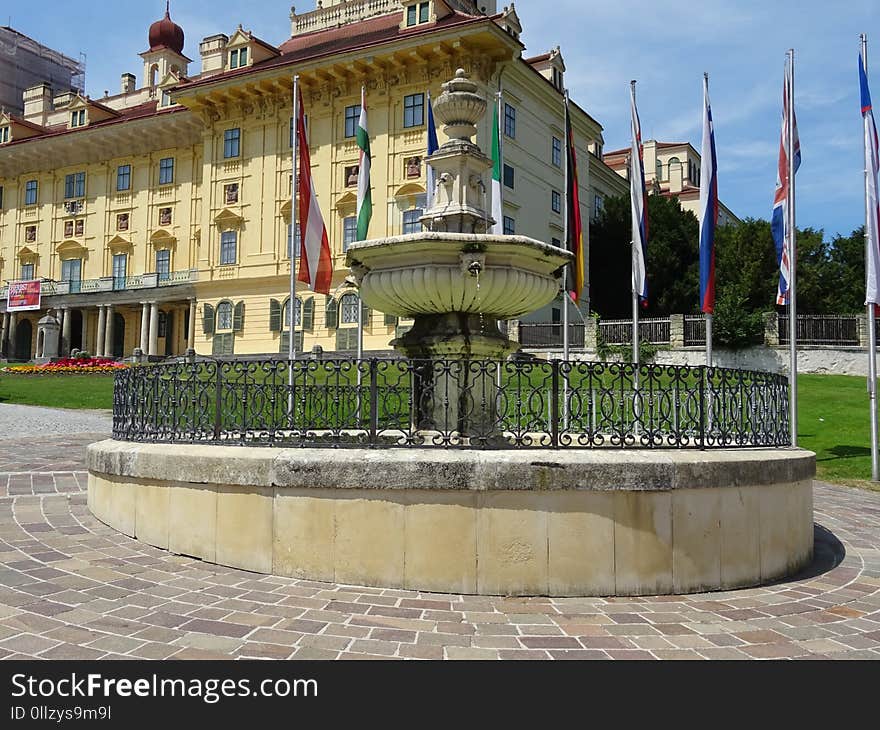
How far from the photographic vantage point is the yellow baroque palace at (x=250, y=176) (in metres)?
35.8

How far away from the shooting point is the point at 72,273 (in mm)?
49344

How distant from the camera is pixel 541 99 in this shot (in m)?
39.5

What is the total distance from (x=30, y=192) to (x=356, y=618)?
2186 inches

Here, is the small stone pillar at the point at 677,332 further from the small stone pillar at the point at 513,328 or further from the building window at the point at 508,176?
the building window at the point at 508,176

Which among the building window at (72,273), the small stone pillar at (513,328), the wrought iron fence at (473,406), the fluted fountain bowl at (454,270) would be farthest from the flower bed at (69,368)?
the fluted fountain bowl at (454,270)

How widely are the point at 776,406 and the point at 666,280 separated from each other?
38141 mm

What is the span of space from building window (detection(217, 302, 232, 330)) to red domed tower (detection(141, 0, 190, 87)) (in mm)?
27574

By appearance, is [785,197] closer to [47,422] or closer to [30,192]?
[47,422]

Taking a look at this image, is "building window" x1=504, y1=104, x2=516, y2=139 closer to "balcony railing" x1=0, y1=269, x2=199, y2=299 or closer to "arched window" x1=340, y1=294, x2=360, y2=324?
"arched window" x1=340, y1=294, x2=360, y2=324

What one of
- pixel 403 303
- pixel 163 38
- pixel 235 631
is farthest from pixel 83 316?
pixel 235 631

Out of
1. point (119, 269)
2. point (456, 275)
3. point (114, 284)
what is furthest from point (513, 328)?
point (119, 269)

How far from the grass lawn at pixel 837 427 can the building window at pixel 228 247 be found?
2920cm

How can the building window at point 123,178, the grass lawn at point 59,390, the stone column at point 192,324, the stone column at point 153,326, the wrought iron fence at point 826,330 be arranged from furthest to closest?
the building window at point 123,178 < the stone column at point 153,326 < the stone column at point 192,324 < the wrought iron fence at point 826,330 < the grass lawn at point 59,390
